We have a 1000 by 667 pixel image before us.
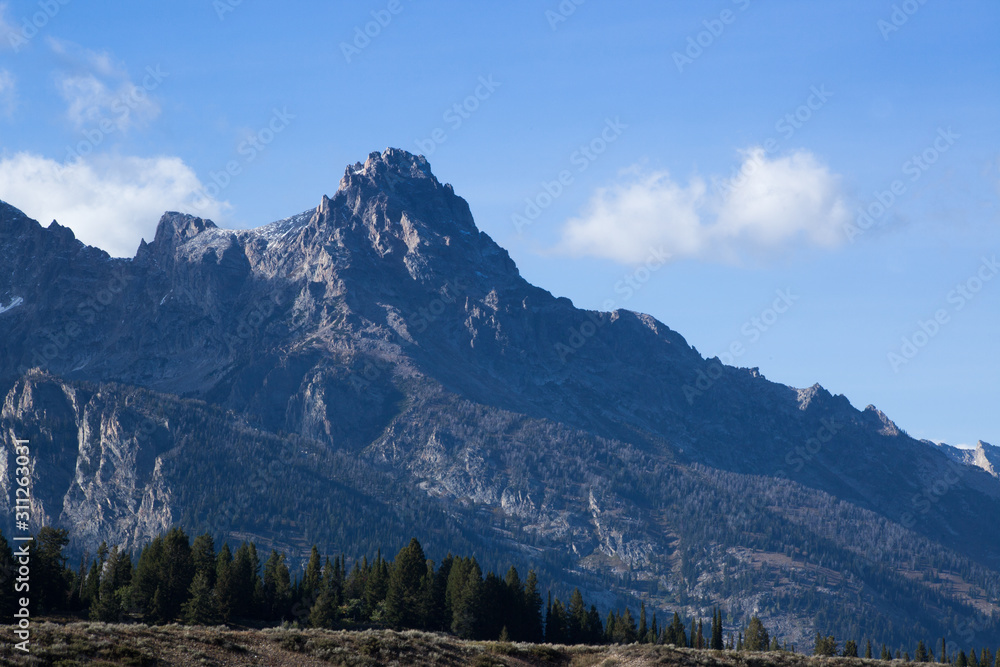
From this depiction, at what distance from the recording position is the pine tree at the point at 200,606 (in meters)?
126

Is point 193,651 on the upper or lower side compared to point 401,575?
lower

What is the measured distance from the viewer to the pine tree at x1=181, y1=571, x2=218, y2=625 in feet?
413

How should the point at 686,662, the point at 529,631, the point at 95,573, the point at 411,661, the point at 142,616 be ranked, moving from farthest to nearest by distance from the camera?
1. the point at 529,631
2. the point at 95,573
3. the point at 142,616
4. the point at 686,662
5. the point at 411,661

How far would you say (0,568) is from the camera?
114 meters

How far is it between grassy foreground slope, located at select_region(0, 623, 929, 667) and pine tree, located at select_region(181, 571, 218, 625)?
39836 millimetres

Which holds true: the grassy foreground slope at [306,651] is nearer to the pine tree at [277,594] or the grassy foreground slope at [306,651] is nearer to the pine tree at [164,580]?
the pine tree at [164,580]

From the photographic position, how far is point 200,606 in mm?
127500

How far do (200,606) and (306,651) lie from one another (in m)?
52.0

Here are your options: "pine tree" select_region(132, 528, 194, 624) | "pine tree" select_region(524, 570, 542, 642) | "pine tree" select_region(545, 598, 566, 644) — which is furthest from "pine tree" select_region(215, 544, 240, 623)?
"pine tree" select_region(545, 598, 566, 644)

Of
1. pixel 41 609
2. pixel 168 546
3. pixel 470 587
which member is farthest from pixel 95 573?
pixel 470 587

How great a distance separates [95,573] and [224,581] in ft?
71.1

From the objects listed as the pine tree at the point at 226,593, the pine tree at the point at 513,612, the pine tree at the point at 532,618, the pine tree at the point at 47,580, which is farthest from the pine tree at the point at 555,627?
the pine tree at the point at 47,580

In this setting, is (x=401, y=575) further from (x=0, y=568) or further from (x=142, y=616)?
(x=0, y=568)

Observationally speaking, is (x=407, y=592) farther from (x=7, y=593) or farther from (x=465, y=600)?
(x=7, y=593)
